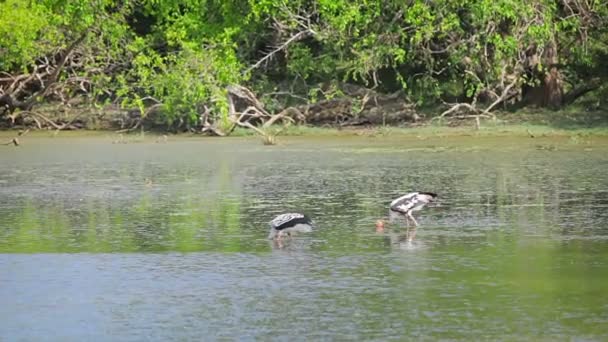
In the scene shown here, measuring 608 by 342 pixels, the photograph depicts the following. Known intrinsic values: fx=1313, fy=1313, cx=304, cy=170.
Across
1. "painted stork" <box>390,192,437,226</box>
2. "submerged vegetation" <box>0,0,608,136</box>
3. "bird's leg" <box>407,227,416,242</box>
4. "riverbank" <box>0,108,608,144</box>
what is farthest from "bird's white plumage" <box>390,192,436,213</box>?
"submerged vegetation" <box>0,0,608,136</box>

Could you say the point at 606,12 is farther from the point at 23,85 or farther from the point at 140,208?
the point at 140,208

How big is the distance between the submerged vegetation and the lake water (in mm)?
5740

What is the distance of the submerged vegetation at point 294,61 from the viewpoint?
23.9m

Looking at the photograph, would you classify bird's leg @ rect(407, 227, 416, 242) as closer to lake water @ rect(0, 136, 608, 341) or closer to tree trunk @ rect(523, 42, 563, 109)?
lake water @ rect(0, 136, 608, 341)

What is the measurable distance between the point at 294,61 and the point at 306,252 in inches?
595

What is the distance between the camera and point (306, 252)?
1038 centimetres

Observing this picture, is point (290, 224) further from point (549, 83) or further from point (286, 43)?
point (549, 83)

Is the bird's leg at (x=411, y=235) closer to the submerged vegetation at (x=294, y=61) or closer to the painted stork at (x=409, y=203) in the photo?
the painted stork at (x=409, y=203)

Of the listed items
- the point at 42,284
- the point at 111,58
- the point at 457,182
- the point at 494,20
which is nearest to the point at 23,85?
the point at 111,58

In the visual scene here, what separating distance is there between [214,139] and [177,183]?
7.62 m

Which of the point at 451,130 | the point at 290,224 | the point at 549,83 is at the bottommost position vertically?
the point at 451,130

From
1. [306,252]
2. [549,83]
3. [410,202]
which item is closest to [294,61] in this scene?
[549,83]

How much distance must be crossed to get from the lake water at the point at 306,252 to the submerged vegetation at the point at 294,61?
18.8 ft

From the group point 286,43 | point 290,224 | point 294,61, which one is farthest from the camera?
point 294,61
